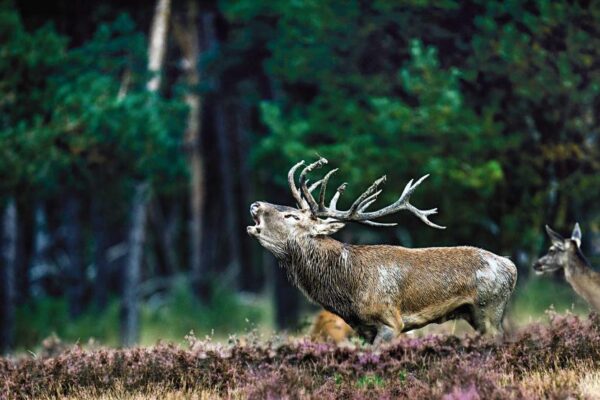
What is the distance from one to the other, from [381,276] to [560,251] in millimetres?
3073

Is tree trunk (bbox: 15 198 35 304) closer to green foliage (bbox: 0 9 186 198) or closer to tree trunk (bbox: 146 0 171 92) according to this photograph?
tree trunk (bbox: 146 0 171 92)

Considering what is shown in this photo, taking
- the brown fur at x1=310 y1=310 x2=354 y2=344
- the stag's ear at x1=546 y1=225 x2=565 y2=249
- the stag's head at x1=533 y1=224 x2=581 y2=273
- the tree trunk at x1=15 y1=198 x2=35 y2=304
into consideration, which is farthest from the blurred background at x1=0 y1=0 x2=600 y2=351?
the tree trunk at x1=15 y1=198 x2=35 y2=304

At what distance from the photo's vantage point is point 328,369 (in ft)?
30.1

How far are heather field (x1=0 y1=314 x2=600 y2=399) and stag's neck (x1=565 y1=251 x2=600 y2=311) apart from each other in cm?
82

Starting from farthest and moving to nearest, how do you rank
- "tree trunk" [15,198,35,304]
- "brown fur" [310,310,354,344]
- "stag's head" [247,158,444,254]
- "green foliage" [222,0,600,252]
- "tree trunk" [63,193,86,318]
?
"tree trunk" [15,198,35,304] < "tree trunk" [63,193,86,318] < "green foliage" [222,0,600,252] < "brown fur" [310,310,354,344] < "stag's head" [247,158,444,254]

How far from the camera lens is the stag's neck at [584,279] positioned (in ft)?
A: 35.9

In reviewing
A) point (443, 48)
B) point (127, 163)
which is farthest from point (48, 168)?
point (443, 48)

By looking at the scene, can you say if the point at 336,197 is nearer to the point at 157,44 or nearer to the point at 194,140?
the point at 157,44

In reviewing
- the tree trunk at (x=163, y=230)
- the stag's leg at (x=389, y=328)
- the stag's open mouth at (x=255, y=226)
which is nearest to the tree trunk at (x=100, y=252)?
the tree trunk at (x=163, y=230)

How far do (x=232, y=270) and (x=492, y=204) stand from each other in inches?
695

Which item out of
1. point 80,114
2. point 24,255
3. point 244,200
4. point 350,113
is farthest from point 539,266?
point 24,255

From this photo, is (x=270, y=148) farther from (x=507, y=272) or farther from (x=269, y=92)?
(x=507, y=272)

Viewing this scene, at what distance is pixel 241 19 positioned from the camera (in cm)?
2045

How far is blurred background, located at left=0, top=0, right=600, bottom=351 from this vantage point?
16219mm
